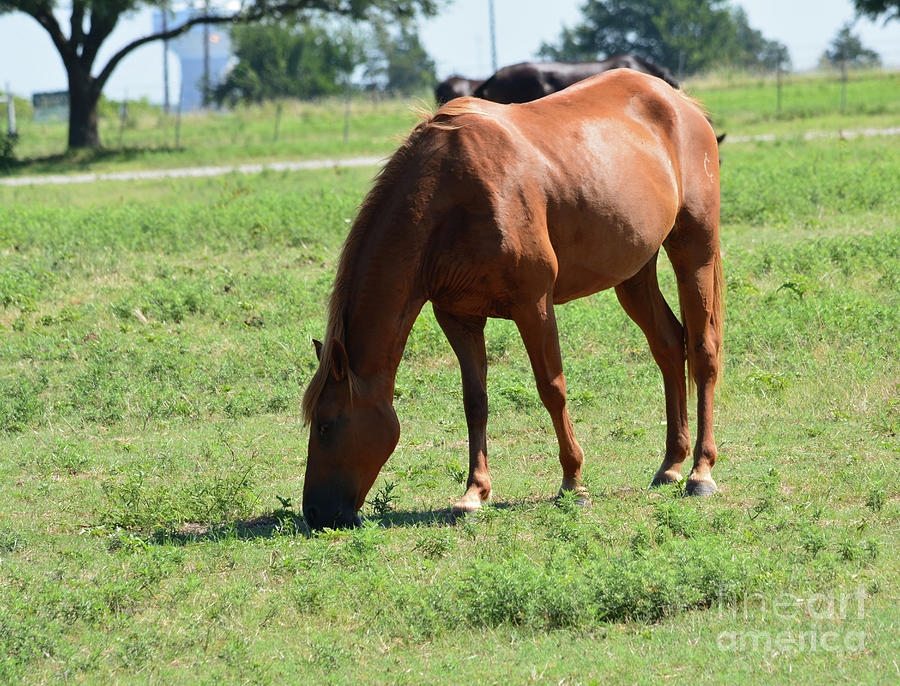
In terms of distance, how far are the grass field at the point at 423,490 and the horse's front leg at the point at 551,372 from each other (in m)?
0.25

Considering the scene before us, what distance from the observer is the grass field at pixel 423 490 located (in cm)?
386

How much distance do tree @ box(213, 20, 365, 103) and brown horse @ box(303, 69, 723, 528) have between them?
5676 centimetres

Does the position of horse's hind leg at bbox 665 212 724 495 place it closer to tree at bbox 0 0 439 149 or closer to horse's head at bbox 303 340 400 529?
horse's head at bbox 303 340 400 529

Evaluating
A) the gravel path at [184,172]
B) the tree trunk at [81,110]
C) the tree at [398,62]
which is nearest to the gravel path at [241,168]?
the gravel path at [184,172]

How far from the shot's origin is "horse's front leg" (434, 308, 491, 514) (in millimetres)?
5609

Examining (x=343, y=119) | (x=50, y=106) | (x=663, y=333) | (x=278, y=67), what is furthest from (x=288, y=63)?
(x=663, y=333)

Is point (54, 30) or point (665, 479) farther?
point (54, 30)

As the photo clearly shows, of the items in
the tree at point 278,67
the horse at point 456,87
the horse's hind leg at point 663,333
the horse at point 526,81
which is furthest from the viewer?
the tree at point 278,67

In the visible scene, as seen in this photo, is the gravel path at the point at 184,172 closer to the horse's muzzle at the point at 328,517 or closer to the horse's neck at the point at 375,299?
the horse's neck at the point at 375,299

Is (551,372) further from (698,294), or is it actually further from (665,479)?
(698,294)

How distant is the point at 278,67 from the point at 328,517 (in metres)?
59.5

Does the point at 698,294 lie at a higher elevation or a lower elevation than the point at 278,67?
lower

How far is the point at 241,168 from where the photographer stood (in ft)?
71.0

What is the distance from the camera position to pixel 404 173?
17.1 feet
